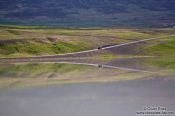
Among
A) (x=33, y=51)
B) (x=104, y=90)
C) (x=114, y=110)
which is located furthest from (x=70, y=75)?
(x=33, y=51)

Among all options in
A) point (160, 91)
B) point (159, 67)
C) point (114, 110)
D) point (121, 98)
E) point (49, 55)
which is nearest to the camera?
point (114, 110)

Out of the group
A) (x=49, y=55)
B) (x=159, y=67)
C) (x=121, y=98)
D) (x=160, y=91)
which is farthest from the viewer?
(x=49, y=55)

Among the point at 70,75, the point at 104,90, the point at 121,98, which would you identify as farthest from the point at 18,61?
the point at 121,98

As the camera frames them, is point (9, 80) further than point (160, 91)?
Yes

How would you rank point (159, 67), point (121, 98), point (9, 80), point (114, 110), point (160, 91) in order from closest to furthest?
point (114, 110) < point (121, 98) < point (160, 91) < point (9, 80) < point (159, 67)

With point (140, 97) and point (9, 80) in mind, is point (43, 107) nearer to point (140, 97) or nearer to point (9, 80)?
point (140, 97)

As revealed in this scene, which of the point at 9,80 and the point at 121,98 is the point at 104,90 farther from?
the point at 9,80
